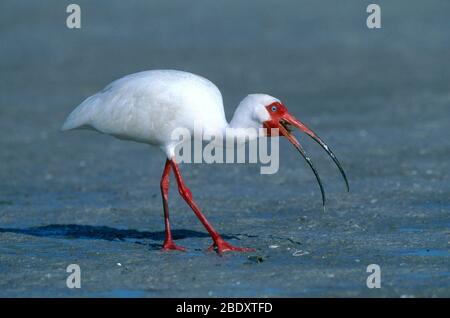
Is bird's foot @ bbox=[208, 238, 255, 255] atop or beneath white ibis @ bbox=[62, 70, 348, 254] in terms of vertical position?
beneath

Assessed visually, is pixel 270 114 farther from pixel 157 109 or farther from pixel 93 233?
pixel 93 233

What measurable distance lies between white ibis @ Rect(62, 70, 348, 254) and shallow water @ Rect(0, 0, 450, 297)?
98cm

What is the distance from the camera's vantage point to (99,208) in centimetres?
1378

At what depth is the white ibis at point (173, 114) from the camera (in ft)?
37.0

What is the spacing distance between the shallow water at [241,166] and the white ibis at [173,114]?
0.98 m

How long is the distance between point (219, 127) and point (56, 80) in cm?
1296

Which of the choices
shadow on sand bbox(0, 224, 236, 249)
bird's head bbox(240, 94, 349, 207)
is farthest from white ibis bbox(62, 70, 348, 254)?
shadow on sand bbox(0, 224, 236, 249)

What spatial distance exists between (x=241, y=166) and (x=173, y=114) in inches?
192

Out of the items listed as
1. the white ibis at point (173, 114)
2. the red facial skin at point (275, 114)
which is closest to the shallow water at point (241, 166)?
the white ibis at point (173, 114)

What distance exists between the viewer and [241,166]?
637 inches

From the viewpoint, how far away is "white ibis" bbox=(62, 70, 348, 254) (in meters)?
11.3

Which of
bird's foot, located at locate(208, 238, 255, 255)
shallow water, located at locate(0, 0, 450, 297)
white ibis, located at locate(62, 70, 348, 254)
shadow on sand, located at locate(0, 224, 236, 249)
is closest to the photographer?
shallow water, located at locate(0, 0, 450, 297)

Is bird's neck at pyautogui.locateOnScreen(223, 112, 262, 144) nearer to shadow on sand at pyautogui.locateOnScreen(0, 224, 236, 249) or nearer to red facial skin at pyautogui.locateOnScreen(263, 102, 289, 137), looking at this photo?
red facial skin at pyautogui.locateOnScreen(263, 102, 289, 137)
